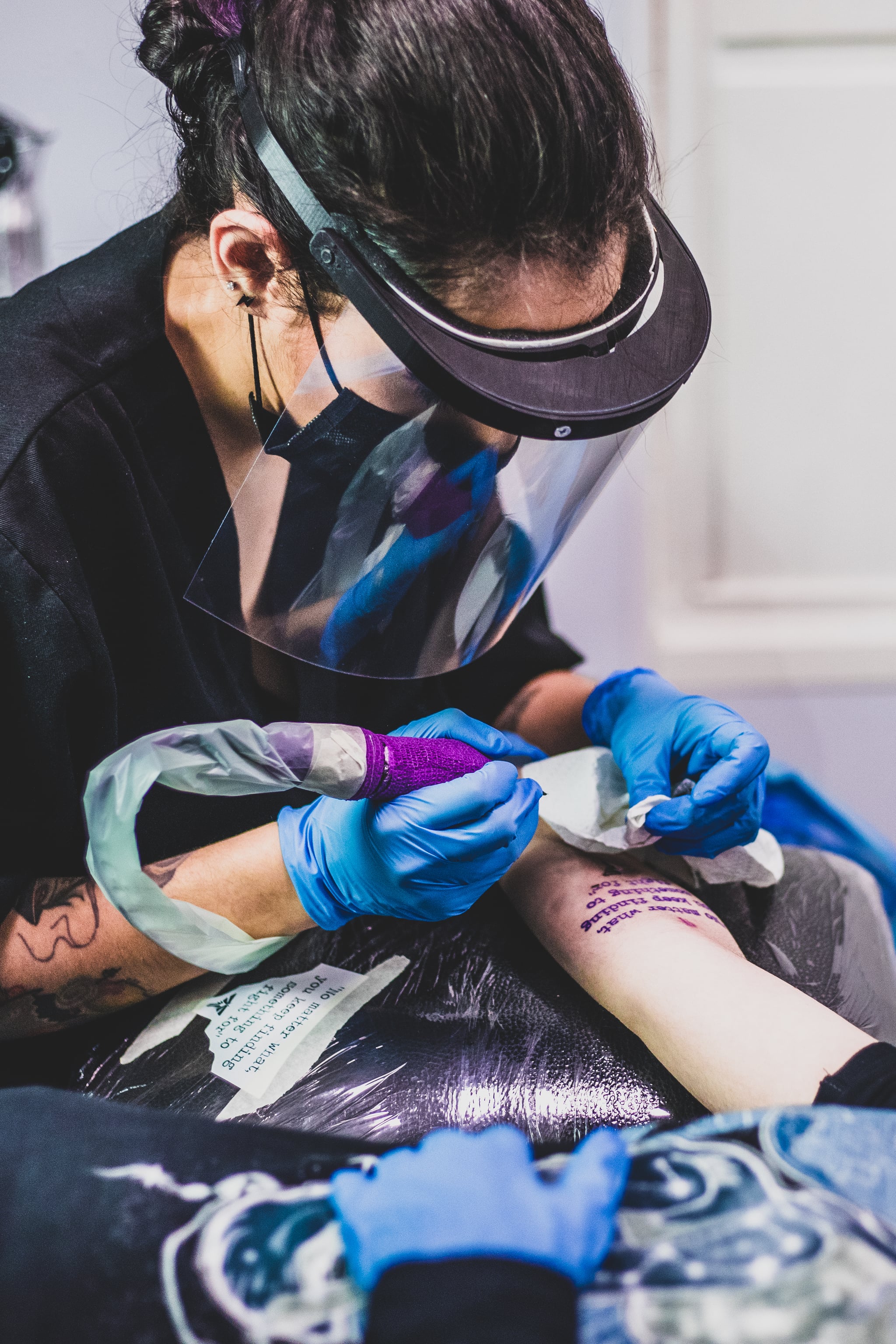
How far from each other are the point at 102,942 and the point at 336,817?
0.23 meters

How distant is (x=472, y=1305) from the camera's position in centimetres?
45

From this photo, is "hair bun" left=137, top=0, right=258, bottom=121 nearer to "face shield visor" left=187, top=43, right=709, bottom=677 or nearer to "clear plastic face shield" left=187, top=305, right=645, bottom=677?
"face shield visor" left=187, top=43, right=709, bottom=677

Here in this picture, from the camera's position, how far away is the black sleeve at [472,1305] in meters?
0.44

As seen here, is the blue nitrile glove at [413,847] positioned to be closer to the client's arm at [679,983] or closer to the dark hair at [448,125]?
the client's arm at [679,983]

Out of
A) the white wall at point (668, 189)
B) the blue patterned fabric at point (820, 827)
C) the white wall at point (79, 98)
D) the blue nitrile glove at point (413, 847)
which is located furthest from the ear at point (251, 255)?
the blue patterned fabric at point (820, 827)

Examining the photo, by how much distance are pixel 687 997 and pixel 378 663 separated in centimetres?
40

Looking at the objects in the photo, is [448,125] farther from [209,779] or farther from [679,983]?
[679,983]

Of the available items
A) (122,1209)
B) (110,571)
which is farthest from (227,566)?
(122,1209)

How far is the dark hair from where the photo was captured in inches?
25.8

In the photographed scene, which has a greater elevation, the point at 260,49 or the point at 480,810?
the point at 260,49

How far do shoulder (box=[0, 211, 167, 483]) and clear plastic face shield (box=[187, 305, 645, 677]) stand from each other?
187 mm

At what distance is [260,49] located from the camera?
2.35 ft

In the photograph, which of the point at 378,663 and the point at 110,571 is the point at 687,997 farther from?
the point at 110,571

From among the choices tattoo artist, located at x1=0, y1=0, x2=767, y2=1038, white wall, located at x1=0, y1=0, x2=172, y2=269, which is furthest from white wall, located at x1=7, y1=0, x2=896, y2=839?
tattoo artist, located at x1=0, y1=0, x2=767, y2=1038
